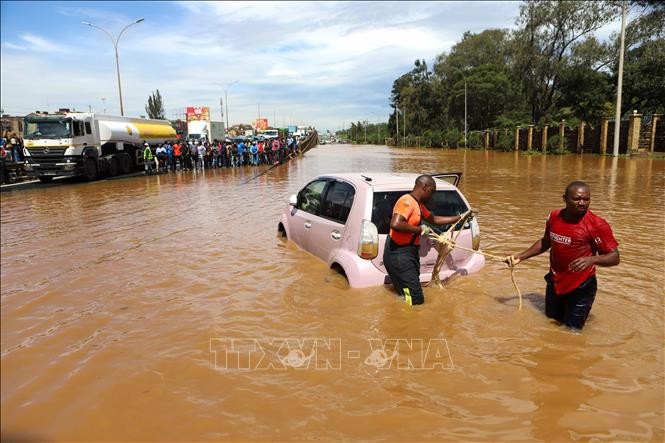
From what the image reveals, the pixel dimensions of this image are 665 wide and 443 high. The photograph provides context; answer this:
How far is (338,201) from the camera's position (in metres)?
5.77

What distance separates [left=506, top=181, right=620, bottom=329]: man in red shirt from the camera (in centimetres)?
395

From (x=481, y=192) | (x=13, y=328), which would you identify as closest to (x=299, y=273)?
(x=13, y=328)

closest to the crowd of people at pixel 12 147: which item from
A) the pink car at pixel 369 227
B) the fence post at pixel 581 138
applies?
the pink car at pixel 369 227

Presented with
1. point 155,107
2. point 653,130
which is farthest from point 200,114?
point 653,130

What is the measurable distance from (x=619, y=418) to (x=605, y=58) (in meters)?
51.3

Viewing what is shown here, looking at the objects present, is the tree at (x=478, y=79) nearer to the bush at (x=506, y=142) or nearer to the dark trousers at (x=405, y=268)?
the bush at (x=506, y=142)

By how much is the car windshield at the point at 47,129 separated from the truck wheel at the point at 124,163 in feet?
15.3

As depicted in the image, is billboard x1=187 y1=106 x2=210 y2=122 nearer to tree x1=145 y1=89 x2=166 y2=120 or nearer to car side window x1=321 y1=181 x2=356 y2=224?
tree x1=145 y1=89 x2=166 y2=120

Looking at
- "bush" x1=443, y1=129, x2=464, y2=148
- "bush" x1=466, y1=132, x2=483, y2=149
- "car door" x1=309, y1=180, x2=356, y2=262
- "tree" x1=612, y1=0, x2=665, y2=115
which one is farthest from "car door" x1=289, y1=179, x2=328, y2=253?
"bush" x1=443, y1=129, x2=464, y2=148

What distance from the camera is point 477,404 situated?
3.43 metres

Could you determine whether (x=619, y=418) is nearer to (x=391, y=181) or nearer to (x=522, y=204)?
(x=391, y=181)

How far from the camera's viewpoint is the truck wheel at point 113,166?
22984 mm

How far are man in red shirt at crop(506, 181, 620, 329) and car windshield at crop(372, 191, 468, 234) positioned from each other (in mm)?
1185

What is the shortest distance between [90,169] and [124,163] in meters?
4.18
